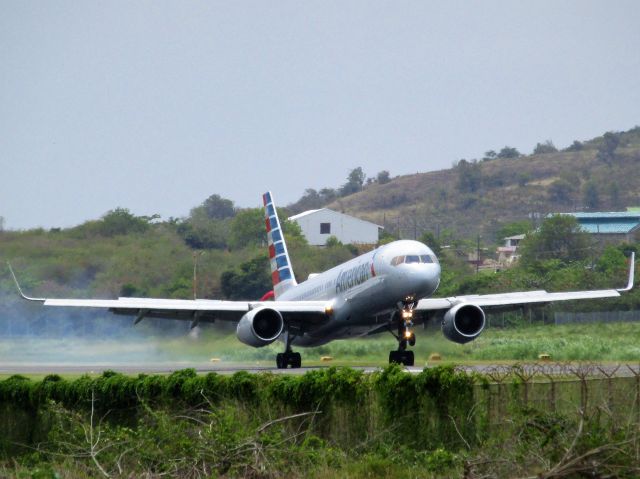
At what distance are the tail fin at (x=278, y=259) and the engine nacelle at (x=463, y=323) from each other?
987 centimetres

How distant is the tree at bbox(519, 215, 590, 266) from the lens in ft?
318

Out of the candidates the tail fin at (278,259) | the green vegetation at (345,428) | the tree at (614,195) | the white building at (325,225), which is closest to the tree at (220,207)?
the white building at (325,225)

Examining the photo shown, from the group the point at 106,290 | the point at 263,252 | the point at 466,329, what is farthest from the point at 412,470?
the point at 263,252

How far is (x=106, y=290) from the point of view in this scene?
5625 cm

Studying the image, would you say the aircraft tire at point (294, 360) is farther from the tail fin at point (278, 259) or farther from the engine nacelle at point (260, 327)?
the tail fin at point (278, 259)

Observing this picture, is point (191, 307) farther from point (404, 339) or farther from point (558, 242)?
point (558, 242)

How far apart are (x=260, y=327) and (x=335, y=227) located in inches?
3757

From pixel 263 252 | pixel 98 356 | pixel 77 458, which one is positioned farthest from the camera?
pixel 263 252

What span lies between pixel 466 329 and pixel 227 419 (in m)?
19.4

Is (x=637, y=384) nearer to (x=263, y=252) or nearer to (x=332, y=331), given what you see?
(x=332, y=331)

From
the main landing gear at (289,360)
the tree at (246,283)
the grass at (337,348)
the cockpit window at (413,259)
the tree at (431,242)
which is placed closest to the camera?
the cockpit window at (413,259)

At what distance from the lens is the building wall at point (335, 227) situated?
13194 centimetres

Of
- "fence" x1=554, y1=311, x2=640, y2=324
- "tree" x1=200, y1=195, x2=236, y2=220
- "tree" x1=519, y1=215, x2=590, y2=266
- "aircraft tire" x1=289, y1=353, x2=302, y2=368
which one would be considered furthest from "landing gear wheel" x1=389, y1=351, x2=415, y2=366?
"tree" x1=200, y1=195, x2=236, y2=220

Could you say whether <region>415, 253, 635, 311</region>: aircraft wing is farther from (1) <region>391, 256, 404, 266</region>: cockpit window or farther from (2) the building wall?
(2) the building wall
